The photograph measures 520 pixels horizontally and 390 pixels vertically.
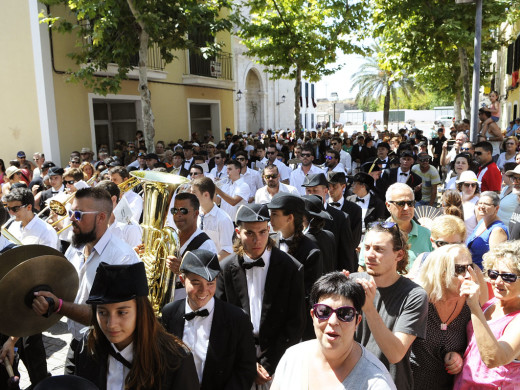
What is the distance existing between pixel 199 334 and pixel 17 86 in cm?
1265

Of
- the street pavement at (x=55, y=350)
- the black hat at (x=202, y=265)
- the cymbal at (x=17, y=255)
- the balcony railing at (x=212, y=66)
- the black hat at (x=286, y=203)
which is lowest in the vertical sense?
the street pavement at (x=55, y=350)

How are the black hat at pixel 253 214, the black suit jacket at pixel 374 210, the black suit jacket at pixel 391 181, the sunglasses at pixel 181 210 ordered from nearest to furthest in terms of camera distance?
the black hat at pixel 253 214
the sunglasses at pixel 181 210
the black suit jacket at pixel 374 210
the black suit jacket at pixel 391 181

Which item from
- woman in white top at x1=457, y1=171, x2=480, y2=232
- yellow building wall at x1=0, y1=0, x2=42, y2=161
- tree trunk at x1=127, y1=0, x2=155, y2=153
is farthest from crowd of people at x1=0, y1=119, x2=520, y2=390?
yellow building wall at x1=0, y1=0, x2=42, y2=161

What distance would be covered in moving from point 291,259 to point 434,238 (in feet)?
4.34

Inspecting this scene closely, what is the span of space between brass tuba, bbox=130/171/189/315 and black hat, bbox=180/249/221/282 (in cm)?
105

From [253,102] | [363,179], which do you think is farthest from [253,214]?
[253,102]

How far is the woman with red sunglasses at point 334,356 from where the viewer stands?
2354 millimetres

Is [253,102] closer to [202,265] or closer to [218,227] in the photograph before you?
[218,227]

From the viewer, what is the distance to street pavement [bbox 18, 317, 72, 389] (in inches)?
201

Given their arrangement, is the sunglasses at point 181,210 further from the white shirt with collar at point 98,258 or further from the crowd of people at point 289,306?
the white shirt with collar at point 98,258

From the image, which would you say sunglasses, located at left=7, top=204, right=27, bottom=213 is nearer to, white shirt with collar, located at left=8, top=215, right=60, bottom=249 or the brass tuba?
white shirt with collar, located at left=8, top=215, right=60, bottom=249

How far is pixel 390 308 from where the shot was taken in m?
3.02

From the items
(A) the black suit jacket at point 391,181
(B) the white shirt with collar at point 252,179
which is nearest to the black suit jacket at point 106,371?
(A) the black suit jacket at point 391,181

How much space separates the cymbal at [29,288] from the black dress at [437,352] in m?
2.36
